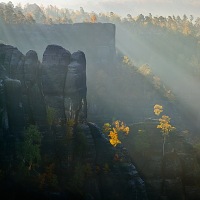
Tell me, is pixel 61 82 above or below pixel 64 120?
above

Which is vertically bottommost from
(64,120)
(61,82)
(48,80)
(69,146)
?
(69,146)

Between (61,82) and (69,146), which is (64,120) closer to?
(69,146)

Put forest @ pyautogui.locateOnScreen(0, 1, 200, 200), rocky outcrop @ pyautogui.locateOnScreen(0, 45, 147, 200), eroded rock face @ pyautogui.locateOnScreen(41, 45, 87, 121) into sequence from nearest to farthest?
forest @ pyautogui.locateOnScreen(0, 1, 200, 200), rocky outcrop @ pyautogui.locateOnScreen(0, 45, 147, 200), eroded rock face @ pyautogui.locateOnScreen(41, 45, 87, 121)

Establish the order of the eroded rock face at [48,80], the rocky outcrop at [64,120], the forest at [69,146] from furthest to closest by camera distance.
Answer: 1. the eroded rock face at [48,80]
2. the rocky outcrop at [64,120]
3. the forest at [69,146]

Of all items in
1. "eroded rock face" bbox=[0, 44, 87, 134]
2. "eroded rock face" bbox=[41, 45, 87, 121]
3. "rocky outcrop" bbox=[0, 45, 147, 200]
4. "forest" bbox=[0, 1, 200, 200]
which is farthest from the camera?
"eroded rock face" bbox=[41, 45, 87, 121]

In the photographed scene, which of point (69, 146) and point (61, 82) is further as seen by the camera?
point (61, 82)

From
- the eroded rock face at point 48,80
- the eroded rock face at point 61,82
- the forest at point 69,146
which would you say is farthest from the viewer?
the eroded rock face at point 61,82

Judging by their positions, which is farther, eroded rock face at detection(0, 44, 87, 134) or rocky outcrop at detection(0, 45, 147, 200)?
eroded rock face at detection(0, 44, 87, 134)

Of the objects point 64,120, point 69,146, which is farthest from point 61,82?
point 69,146

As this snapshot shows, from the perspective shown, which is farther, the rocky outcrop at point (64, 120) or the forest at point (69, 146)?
the rocky outcrop at point (64, 120)

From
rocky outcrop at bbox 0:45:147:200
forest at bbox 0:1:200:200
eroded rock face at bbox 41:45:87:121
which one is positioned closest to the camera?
forest at bbox 0:1:200:200

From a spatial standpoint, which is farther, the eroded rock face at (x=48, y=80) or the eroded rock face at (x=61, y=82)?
the eroded rock face at (x=61, y=82)

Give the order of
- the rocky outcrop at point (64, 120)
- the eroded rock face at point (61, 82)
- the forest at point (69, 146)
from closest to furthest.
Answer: the forest at point (69, 146) < the rocky outcrop at point (64, 120) < the eroded rock face at point (61, 82)

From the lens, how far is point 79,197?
179 feet
